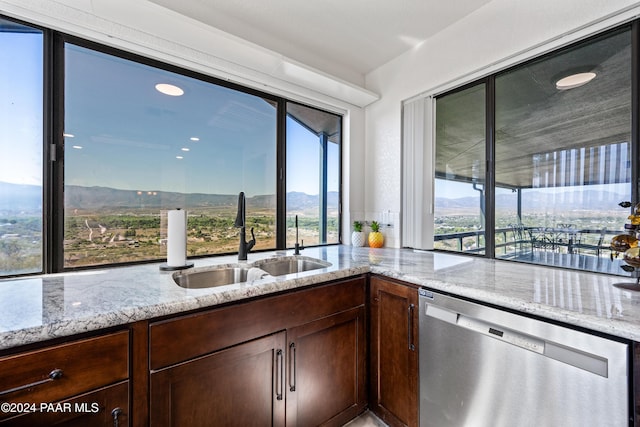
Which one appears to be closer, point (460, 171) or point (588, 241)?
point (588, 241)

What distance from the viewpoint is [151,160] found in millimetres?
1748

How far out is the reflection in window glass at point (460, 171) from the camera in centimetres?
198

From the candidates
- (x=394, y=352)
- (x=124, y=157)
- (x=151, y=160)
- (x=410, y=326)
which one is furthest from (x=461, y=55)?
(x=124, y=157)

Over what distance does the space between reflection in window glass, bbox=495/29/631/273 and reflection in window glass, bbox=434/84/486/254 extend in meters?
0.14

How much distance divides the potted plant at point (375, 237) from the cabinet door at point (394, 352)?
2.71 ft

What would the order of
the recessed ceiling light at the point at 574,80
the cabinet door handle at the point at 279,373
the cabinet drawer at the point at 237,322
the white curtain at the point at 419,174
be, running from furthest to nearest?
the white curtain at the point at 419,174 < the recessed ceiling light at the point at 574,80 < the cabinet door handle at the point at 279,373 < the cabinet drawer at the point at 237,322

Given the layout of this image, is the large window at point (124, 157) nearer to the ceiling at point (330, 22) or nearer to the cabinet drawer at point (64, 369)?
the ceiling at point (330, 22)

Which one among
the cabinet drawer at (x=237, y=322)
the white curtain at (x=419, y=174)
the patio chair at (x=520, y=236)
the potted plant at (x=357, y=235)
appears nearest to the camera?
the cabinet drawer at (x=237, y=322)

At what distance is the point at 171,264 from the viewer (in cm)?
156

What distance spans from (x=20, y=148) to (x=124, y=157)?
0.44 meters

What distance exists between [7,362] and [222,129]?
166 cm

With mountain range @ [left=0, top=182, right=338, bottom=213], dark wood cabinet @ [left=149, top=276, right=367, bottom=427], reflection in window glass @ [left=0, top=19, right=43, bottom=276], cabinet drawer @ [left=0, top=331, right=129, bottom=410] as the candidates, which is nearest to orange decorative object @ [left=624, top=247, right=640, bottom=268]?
dark wood cabinet @ [left=149, top=276, right=367, bottom=427]

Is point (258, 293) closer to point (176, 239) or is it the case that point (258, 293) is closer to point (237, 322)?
point (237, 322)

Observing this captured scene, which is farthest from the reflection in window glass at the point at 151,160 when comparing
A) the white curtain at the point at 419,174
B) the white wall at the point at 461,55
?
the white curtain at the point at 419,174
